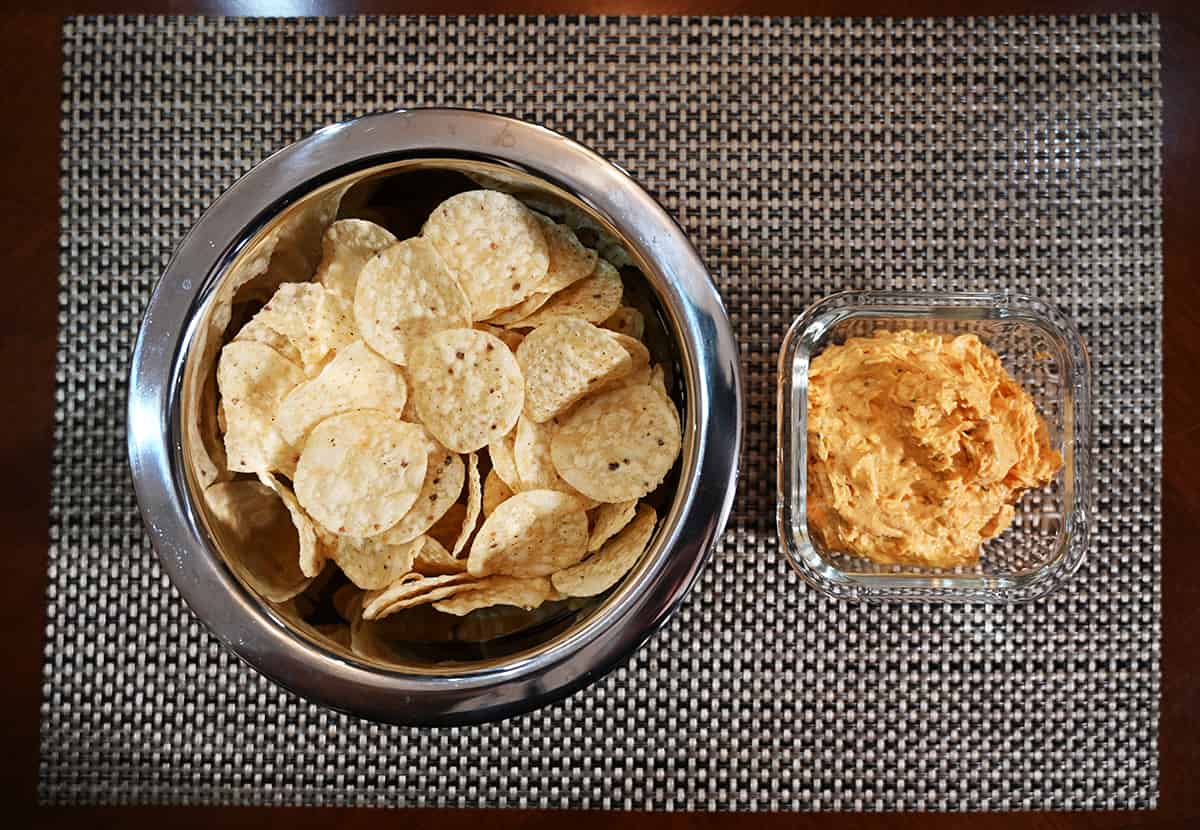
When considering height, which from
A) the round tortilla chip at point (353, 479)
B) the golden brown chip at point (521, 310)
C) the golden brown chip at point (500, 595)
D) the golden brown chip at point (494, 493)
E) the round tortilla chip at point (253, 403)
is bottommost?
the golden brown chip at point (500, 595)

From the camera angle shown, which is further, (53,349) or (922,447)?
(53,349)

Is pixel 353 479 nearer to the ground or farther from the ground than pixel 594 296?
nearer to the ground

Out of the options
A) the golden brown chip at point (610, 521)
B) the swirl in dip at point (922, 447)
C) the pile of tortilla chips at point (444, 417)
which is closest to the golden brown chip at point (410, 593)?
the pile of tortilla chips at point (444, 417)

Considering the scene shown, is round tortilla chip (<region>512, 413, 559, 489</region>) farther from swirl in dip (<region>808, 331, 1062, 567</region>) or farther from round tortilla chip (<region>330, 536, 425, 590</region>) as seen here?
swirl in dip (<region>808, 331, 1062, 567</region>)

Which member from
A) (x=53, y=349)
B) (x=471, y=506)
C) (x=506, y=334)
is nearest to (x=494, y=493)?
(x=471, y=506)

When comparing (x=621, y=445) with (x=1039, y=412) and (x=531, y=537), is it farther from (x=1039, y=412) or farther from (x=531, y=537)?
(x=1039, y=412)

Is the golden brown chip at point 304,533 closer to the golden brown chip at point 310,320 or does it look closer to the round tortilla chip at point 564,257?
the golden brown chip at point 310,320

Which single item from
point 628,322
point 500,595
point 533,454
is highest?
point 628,322
